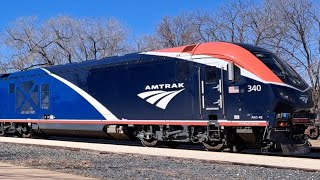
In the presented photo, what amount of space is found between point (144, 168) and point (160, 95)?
17.8 ft

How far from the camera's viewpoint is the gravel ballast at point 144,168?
9828mm

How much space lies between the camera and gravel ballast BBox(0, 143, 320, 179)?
9.83m

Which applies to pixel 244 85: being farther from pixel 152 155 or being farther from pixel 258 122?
pixel 152 155

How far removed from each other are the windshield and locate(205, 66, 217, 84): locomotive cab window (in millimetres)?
1428

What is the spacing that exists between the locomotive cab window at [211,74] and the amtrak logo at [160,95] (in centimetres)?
115

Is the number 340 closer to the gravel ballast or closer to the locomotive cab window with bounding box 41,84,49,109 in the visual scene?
the gravel ballast

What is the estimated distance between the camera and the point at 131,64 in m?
17.6

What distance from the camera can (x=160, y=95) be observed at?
16375mm

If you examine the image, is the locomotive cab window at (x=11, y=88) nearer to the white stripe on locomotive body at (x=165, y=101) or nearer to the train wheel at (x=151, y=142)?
the train wheel at (x=151, y=142)

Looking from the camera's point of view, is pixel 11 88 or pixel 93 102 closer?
pixel 93 102

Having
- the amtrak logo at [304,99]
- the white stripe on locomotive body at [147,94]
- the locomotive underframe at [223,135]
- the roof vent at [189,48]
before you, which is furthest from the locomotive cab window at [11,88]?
the amtrak logo at [304,99]

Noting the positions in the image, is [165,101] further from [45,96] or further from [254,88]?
[45,96]

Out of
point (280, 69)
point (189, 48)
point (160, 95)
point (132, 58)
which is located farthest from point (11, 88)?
point (280, 69)

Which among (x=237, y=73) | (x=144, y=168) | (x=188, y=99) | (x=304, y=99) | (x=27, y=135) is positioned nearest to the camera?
(x=144, y=168)
